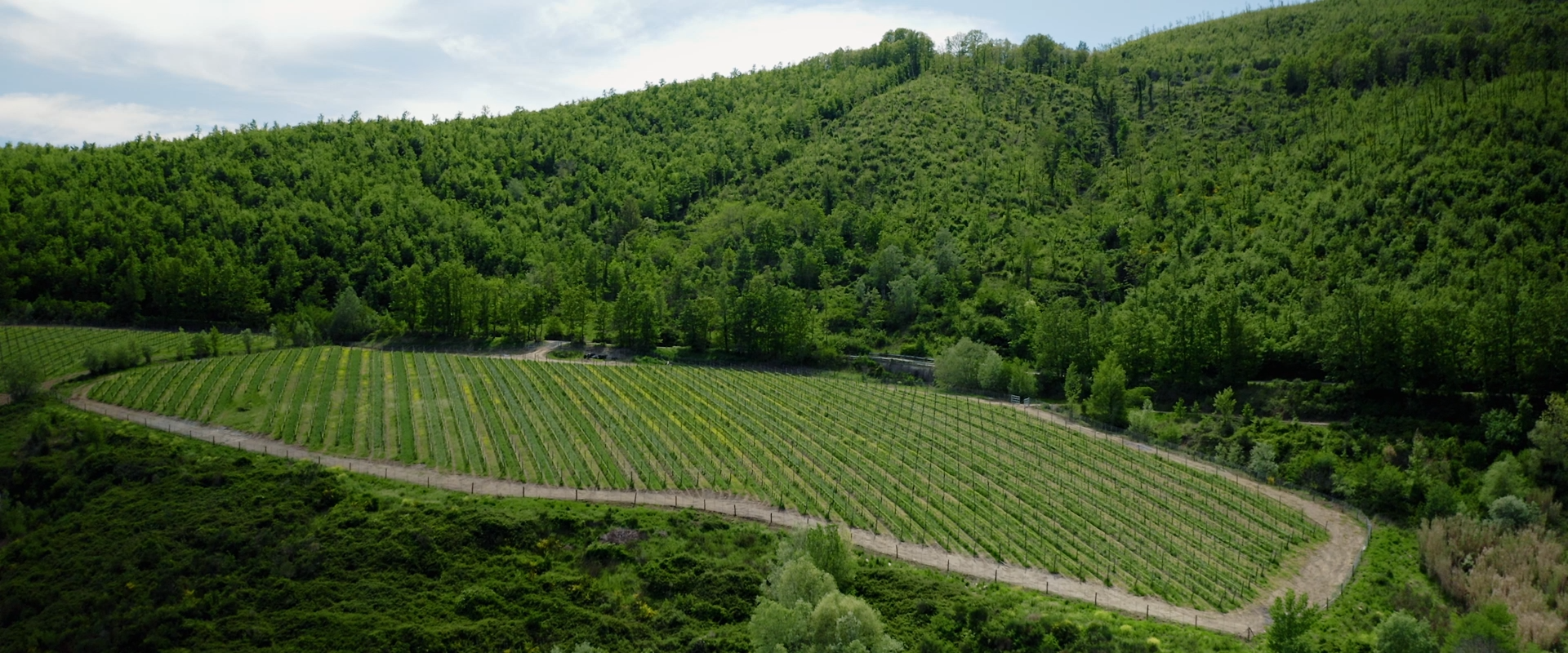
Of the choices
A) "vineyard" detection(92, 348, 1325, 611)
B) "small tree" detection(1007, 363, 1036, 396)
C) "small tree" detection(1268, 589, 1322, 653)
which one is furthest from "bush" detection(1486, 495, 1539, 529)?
"small tree" detection(1007, 363, 1036, 396)

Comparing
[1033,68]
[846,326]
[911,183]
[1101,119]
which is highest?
[1033,68]

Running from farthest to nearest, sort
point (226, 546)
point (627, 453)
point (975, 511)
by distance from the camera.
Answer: point (627, 453)
point (975, 511)
point (226, 546)

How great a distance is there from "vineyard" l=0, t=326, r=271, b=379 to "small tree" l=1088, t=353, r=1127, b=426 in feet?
285

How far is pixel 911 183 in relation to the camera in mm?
150375

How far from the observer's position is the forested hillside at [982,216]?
292 ft

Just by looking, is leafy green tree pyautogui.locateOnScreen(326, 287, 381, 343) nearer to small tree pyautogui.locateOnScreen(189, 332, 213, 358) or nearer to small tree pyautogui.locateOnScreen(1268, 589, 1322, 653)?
small tree pyautogui.locateOnScreen(189, 332, 213, 358)

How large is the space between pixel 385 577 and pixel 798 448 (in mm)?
31153

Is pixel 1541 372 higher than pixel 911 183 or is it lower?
lower

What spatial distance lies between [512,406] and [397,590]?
1271 inches

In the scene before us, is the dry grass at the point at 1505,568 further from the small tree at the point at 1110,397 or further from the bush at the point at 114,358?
the bush at the point at 114,358

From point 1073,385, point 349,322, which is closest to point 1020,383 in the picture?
point 1073,385

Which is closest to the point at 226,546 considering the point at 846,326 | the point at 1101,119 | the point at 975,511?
the point at 975,511

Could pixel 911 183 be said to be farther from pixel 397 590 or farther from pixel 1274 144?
pixel 397 590

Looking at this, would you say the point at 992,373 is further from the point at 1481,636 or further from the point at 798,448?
the point at 1481,636
